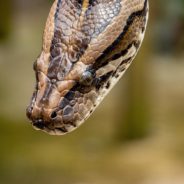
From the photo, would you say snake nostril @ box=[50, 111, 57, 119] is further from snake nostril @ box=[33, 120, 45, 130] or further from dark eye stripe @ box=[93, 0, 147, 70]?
dark eye stripe @ box=[93, 0, 147, 70]

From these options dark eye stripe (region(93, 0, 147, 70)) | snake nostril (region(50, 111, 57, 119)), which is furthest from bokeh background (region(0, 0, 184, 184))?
snake nostril (region(50, 111, 57, 119))

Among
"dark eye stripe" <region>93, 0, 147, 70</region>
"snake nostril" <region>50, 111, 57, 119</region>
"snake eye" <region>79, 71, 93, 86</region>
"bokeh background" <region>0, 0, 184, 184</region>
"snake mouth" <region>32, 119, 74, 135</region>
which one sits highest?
"dark eye stripe" <region>93, 0, 147, 70</region>

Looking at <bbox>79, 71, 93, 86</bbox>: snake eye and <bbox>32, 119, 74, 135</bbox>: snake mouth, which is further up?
<bbox>79, 71, 93, 86</bbox>: snake eye

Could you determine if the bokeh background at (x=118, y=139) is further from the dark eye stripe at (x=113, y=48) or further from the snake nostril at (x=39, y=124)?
the snake nostril at (x=39, y=124)

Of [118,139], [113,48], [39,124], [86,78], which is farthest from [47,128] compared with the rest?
[118,139]

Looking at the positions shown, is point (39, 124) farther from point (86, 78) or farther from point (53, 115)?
point (86, 78)

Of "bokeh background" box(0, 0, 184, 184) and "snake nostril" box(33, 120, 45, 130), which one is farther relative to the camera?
"bokeh background" box(0, 0, 184, 184)

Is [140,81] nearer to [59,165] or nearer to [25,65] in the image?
[59,165]

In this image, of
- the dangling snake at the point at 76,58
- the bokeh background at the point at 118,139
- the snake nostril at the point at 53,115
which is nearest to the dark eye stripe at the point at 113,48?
the dangling snake at the point at 76,58
